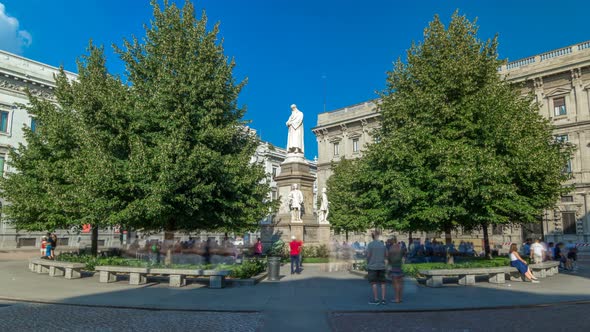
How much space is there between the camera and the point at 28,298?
452 inches

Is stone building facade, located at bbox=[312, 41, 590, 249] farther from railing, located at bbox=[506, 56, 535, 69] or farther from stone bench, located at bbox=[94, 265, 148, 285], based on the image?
stone bench, located at bbox=[94, 265, 148, 285]

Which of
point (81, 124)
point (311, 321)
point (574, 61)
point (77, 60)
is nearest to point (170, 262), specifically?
point (81, 124)

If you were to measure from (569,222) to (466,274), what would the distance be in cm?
3031

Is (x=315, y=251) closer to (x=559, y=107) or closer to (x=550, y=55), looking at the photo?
(x=559, y=107)

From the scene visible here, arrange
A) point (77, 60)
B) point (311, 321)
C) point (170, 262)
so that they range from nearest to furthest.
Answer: point (311, 321), point (170, 262), point (77, 60)

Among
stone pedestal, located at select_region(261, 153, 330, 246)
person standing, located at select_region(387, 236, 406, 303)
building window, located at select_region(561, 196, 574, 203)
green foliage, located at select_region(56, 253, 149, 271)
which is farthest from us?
building window, located at select_region(561, 196, 574, 203)

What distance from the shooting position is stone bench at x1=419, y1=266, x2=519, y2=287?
1399 cm

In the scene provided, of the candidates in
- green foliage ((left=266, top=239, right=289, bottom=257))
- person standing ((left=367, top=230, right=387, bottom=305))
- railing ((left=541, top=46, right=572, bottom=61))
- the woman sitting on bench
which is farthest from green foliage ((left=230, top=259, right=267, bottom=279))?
railing ((left=541, top=46, right=572, bottom=61))

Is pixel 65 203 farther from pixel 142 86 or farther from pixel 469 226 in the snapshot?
pixel 469 226

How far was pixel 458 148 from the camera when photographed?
16688 millimetres

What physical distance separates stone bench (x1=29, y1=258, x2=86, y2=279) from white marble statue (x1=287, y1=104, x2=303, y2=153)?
12.7 m

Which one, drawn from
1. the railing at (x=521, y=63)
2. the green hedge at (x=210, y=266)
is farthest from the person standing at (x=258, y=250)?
the railing at (x=521, y=63)

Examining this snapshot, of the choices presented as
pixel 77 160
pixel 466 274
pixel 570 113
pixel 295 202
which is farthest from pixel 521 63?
pixel 77 160

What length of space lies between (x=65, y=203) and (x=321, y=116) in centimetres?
4612
